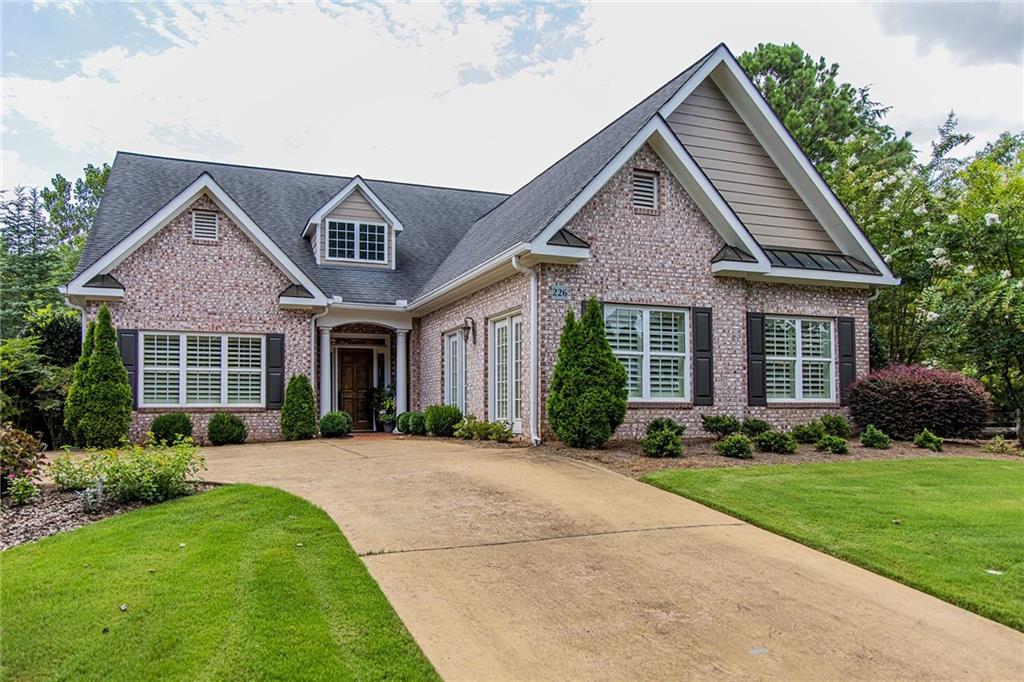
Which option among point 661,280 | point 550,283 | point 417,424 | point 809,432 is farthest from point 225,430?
point 809,432

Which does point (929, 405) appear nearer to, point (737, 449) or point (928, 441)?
point (928, 441)

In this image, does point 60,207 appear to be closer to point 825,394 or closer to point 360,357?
point 360,357

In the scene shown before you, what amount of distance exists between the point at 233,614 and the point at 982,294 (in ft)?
48.1

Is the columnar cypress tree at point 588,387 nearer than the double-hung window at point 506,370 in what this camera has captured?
Yes

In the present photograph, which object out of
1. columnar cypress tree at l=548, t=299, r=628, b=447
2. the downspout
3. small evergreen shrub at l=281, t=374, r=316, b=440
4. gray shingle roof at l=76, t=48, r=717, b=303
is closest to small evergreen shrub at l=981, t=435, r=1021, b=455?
columnar cypress tree at l=548, t=299, r=628, b=447

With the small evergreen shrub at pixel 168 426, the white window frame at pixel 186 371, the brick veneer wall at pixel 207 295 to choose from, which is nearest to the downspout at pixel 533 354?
the brick veneer wall at pixel 207 295

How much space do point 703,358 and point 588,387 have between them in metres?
3.08

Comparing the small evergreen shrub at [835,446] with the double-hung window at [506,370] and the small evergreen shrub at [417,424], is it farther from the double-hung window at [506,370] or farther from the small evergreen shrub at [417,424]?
the small evergreen shrub at [417,424]

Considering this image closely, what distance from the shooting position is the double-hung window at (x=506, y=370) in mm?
13141

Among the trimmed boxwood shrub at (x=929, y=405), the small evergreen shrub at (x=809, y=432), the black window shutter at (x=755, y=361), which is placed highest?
the black window shutter at (x=755, y=361)

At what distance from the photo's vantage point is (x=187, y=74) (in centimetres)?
1322

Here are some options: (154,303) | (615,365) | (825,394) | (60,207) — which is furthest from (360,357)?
(60,207)

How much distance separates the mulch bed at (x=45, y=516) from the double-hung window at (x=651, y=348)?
801cm

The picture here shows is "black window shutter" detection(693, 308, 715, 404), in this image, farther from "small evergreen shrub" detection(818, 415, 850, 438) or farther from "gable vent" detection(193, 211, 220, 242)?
"gable vent" detection(193, 211, 220, 242)
